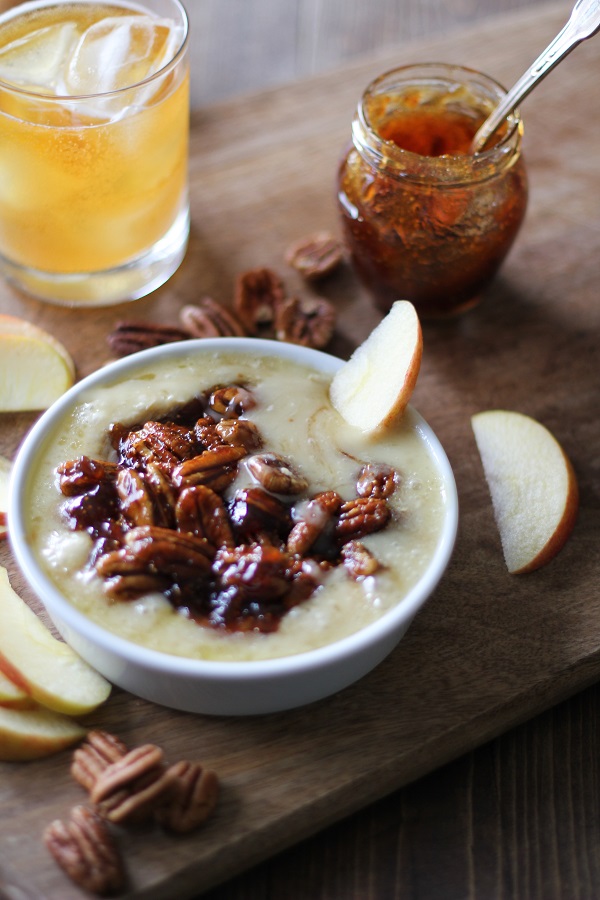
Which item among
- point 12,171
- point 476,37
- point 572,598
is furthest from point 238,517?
point 476,37

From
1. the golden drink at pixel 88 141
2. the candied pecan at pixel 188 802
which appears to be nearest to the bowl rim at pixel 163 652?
the candied pecan at pixel 188 802

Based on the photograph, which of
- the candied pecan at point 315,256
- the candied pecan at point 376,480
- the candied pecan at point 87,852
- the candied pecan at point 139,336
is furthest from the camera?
the candied pecan at point 315,256

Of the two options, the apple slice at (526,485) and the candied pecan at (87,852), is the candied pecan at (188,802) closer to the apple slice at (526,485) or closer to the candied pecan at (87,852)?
the candied pecan at (87,852)

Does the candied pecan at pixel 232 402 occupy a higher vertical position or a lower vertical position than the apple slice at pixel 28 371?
higher

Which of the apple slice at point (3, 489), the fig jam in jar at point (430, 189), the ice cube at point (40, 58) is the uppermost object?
the ice cube at point (40, 58)

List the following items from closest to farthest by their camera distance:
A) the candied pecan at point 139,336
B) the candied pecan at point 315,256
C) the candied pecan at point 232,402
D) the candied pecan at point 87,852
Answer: the candied pecan at point 87,852 < the candied pecan at point 232,402 < the candied pecan at point 139,336 < the candied pecan at point 315,256

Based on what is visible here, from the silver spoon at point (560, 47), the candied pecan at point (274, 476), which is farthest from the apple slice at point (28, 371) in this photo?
the silver spoon at point (560, 47)

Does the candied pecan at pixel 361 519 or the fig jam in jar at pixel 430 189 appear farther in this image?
the fig jam in jar at pixel 430 189
